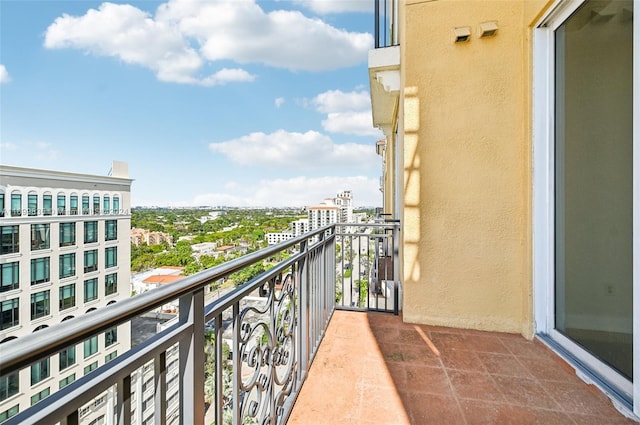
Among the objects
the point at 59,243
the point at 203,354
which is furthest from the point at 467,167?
the point at 59,243

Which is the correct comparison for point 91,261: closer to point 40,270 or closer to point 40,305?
point 40,270

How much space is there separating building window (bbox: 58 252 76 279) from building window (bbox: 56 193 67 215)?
1.68ft

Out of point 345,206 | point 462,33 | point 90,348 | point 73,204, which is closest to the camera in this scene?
point 90,348

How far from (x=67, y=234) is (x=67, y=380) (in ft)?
12.3

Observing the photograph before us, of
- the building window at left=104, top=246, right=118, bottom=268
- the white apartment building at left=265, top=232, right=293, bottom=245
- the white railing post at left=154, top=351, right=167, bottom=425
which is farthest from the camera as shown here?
the building window at left=104, top=246, right=118, bottom=268

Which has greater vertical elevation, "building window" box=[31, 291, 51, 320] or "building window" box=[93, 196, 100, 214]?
"building window" box=[93, 196, 100, 214]

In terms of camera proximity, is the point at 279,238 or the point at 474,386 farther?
the point at 279,238

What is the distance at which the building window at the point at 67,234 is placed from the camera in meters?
3.32

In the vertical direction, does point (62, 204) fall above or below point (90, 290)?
above

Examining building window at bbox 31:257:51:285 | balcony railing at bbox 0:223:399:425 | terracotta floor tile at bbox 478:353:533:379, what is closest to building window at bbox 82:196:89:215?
building window at bbox 31:257:51:285

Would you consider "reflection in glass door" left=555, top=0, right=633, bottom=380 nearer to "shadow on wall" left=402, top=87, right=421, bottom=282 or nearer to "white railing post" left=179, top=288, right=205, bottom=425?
"shadow on wall" left=402, top=87, right=421, bottom=282

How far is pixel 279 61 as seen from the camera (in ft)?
31.7

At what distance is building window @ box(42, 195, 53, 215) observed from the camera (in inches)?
121

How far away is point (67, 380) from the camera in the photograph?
1.67 feet
